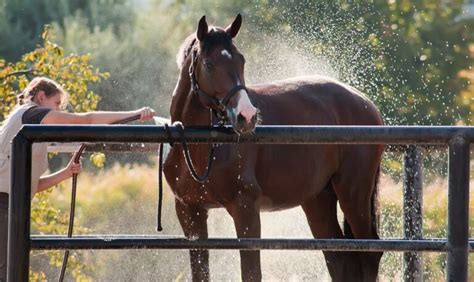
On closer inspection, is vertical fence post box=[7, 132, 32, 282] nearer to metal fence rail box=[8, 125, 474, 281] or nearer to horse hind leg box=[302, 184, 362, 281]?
metal fence rail box=[8, 125, 474, 281]

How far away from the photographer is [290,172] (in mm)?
6523

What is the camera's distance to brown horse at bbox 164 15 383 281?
5562 millimetres

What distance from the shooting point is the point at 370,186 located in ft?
23.4

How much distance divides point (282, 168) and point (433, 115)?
18901mm

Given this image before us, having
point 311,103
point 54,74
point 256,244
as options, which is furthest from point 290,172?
point 54,74

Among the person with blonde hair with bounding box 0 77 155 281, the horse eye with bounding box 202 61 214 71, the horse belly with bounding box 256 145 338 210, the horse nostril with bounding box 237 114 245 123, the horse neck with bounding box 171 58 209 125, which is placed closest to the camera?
the horse nostril with bounding box 237 114 245 123

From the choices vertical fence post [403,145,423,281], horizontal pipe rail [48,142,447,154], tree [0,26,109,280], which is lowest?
vertical fence post [403,145,423,281]

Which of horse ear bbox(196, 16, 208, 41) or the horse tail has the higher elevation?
horse ear bbox(196, 16, 208, 41)

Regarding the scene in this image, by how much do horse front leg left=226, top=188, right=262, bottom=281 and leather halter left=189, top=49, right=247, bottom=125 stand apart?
559mm

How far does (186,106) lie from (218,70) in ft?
1.23

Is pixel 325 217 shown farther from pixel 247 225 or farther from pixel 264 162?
pixel 247 225

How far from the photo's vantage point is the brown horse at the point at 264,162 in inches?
219

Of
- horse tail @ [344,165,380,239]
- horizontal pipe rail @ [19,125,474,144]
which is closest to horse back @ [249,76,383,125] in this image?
horse tail @ [344,165,380,239]

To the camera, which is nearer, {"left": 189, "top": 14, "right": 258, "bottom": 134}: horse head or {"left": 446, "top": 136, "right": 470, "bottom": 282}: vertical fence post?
{"left": 446, "top": 136, "right": 470, "bottom": 282}: vertical fence post
